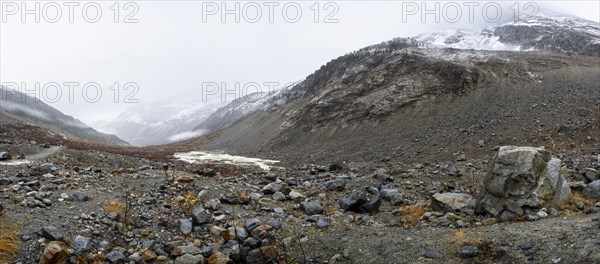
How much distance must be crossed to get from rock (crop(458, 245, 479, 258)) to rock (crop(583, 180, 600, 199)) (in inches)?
264

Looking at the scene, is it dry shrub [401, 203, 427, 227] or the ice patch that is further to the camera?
the ice patch

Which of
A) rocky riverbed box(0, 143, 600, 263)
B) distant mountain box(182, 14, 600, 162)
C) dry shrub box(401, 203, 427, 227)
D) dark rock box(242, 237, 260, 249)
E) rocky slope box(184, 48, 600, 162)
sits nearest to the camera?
rocky riverbed box(0, 143, 600, 263)

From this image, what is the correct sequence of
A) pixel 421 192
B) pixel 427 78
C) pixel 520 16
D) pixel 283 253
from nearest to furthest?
pixel 283 253
pixel 421 192
pixel 427 78
pixel 520 16

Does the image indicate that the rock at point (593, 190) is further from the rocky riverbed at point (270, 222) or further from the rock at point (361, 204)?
the rock at point (361, 204)

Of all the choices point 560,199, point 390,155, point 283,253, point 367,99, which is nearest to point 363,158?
point 390,155

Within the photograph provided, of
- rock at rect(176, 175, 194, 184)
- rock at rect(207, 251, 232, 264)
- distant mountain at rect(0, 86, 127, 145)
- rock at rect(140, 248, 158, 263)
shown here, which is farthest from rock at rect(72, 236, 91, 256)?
distant mountain at rect(0, 86, 127, 145)

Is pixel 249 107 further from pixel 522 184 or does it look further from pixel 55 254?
pixel 55 254

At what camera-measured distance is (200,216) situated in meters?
12.5

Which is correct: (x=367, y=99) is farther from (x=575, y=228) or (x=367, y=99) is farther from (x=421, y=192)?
Result: (x=575, y=228)

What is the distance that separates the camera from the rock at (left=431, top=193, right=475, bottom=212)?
13641 mm

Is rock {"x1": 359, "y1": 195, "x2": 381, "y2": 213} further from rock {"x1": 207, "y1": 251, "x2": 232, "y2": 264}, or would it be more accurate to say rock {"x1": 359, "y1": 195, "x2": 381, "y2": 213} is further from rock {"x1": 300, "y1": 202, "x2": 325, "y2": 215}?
rock {"x1": 207, "y1": 251, "x2": 232, "y2": 264}

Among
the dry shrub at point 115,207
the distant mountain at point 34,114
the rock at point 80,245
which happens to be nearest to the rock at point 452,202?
the dry shrub at point 115,207

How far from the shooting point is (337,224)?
12.7 meters

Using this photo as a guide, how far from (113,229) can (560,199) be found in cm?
1339
